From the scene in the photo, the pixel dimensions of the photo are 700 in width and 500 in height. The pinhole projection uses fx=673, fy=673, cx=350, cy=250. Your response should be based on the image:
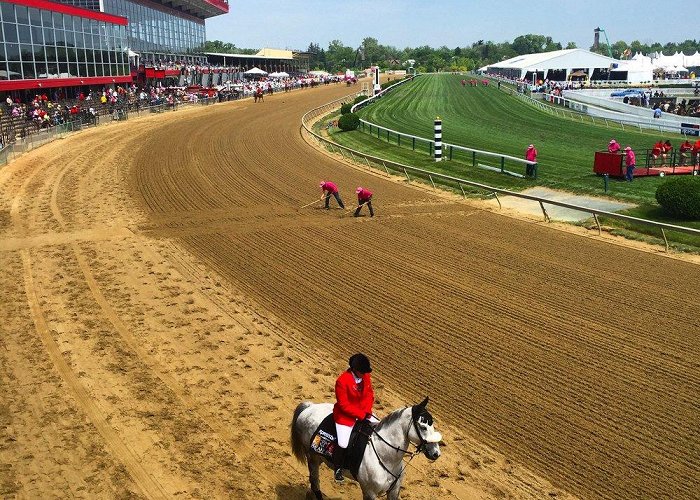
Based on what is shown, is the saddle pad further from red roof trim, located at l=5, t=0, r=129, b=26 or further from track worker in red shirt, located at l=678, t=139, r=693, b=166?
red roof trim, located at l=5, t=0, r=129, b=26

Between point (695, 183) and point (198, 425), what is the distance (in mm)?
14660

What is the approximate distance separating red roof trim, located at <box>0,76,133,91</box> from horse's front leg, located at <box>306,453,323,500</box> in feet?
119

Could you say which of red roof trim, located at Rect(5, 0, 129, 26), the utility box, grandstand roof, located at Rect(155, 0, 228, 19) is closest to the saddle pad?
the utility box

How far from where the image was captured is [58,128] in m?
36.3

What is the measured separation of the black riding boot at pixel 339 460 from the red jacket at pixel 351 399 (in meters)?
0.25

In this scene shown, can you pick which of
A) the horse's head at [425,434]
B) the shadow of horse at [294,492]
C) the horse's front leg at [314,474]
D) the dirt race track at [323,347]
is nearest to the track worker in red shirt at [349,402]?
the horse's front leg at [314,474]

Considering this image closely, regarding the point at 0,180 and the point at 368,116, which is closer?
the point at 0,180

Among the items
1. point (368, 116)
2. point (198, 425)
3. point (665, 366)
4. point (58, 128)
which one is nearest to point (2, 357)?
point (198, 425)

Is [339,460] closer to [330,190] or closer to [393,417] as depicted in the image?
[393,417]

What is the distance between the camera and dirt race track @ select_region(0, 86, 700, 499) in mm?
7758

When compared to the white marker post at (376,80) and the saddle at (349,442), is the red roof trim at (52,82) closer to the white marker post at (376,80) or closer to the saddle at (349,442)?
the white marker post at (376,80)

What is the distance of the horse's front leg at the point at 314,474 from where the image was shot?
6766mm

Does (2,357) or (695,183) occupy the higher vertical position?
(695,183)

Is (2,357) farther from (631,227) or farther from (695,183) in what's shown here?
(695,183)
